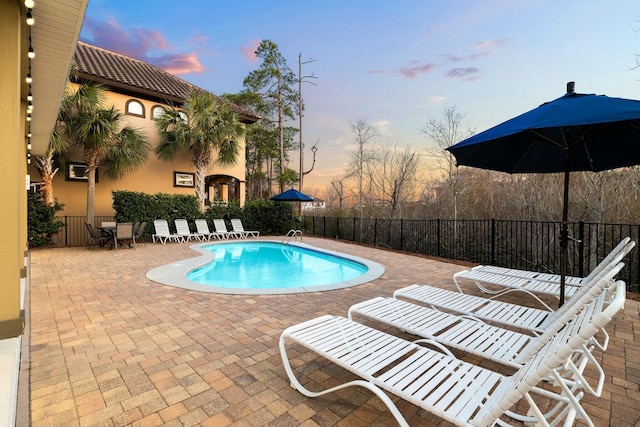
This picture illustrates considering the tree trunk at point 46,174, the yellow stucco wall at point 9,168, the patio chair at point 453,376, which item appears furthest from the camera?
the tree trunk at point 46,174

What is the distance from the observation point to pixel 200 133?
13.2 m

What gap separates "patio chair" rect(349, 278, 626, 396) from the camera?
6.72 feet

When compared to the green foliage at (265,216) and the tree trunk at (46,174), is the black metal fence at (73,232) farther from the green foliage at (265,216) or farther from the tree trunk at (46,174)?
the green foliage at (265,216)

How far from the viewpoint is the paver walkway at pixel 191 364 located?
2090 mm

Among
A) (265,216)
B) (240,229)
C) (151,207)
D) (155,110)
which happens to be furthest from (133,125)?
(265,216)

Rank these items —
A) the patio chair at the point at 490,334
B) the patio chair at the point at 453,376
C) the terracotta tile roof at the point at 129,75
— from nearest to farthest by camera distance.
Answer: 1. the patio chair at the point at 453,376
2. the patio chair at the point at 490,334
3. the terracotta tile roof at the point at 129,75

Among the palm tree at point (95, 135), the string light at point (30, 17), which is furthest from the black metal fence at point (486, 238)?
the string light at point (30, 17)

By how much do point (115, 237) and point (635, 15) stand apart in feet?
46.7

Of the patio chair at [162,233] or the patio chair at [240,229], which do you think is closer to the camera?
the patio chair at [162,233]

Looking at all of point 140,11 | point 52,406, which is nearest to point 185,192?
point 140,11

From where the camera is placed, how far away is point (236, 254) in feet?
35.3

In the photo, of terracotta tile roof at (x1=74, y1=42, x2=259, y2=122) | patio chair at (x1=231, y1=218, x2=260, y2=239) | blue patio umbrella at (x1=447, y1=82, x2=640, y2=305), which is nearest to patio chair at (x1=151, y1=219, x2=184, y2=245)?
patio chair at (x1=231, y1=218, x2=260, y2=239)

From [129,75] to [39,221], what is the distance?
8041 millimetres

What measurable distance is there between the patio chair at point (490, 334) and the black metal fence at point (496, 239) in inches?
150
